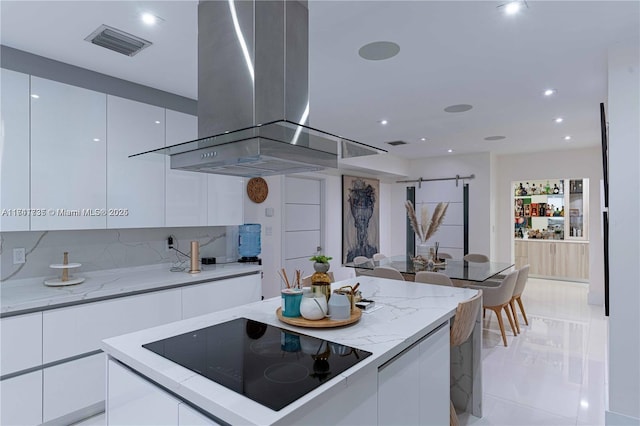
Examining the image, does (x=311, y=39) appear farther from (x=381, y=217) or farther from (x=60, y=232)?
(x=381, y=217)

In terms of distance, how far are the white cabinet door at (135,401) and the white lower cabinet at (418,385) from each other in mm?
771

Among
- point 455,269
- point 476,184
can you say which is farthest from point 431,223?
point 476,184

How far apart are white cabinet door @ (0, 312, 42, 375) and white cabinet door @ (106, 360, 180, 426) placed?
1.18 meters

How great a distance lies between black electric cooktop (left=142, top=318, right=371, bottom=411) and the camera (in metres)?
1.11

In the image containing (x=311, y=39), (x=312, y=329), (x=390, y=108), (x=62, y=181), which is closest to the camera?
(x=312, y=329)

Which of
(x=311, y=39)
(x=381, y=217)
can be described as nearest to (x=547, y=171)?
(x=381, y=217)

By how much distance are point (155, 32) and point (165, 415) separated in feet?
7.13

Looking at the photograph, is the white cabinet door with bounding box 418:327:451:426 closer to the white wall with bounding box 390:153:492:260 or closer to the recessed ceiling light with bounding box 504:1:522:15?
the recessed ceiling light with bounding box 504:1:522:15

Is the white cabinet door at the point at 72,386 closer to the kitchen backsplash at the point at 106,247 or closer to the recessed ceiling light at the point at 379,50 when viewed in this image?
the kitchen backsplash at the point at 106,247

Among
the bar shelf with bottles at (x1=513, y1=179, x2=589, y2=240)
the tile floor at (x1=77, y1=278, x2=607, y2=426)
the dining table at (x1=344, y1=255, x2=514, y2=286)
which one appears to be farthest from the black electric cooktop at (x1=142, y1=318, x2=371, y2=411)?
the bar shelf with bottles at (x1=513, y1=179, x2=589, y2=240)

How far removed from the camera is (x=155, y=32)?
226 centimetres

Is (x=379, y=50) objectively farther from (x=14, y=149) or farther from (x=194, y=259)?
(x=14, y=149)

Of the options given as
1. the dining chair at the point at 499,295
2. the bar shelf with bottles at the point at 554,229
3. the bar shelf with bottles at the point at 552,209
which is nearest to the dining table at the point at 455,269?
the dining chair at the point at 499,295

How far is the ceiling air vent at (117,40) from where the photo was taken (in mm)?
2246
